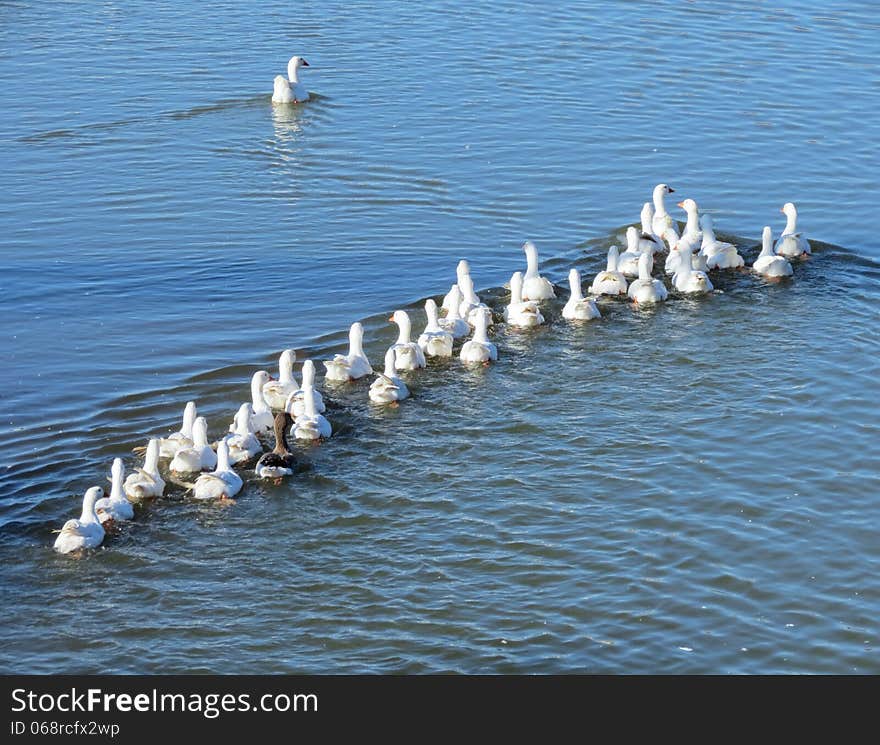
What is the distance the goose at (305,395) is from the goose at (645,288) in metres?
5.03

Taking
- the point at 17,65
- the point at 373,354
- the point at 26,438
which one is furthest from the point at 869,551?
the point at 17,65

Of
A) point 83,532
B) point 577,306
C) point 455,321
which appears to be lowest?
point 83,532

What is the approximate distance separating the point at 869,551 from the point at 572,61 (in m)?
18.5

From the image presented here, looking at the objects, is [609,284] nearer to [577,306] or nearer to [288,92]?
[577,306]

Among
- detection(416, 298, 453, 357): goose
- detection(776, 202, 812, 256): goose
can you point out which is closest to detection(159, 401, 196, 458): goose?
detection(416, 298, 453, 357): goose

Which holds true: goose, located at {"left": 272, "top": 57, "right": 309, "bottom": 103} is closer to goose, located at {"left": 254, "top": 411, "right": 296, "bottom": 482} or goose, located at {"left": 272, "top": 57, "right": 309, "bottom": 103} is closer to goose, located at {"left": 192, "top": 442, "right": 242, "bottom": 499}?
goose, located at {"left": 254, "top": 411, "right": 296, "bottom": 482}

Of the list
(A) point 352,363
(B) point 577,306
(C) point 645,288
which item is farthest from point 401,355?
(C) point 645,288

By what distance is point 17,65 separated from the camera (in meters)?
31.8

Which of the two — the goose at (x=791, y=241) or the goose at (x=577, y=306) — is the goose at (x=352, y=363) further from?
the goose at (x=791, y=241)

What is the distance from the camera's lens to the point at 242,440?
16.6 m

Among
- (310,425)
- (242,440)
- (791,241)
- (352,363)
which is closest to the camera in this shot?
(242,440)

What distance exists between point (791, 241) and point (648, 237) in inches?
77.2

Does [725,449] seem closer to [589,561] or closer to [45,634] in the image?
[589,561]

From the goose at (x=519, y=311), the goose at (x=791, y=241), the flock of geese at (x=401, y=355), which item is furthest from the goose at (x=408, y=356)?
the goose at (x=791, y=241)
